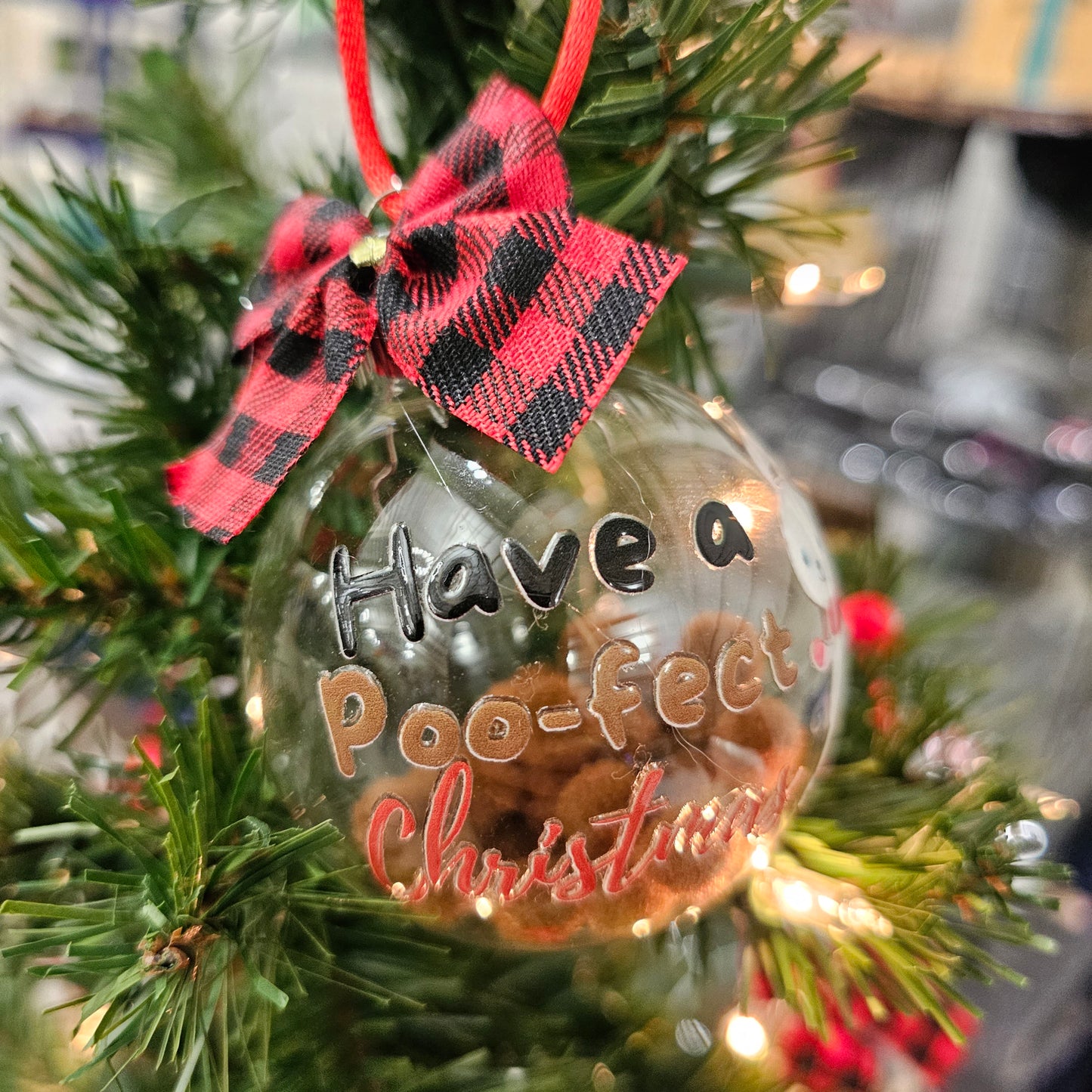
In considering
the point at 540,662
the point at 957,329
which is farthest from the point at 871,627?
the point at 957,329

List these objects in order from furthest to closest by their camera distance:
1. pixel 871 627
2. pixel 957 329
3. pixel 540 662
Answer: pixel 957 329 < pixel 871 627 < pixel 540 662

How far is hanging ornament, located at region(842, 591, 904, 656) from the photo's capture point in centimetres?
44

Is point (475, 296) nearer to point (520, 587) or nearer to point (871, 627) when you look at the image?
point (520, 587)

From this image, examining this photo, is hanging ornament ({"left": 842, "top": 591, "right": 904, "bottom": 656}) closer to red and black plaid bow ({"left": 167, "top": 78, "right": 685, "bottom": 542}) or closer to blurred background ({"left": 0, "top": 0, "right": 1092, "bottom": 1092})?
blurred background ({"left": 0, "top": 0, "right": 1092, "bottom": 1092})

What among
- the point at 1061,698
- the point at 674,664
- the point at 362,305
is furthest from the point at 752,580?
the point at 1061,698

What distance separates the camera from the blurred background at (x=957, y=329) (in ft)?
2.07

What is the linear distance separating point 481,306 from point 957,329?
71cm

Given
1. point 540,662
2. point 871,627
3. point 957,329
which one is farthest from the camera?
point 957,329

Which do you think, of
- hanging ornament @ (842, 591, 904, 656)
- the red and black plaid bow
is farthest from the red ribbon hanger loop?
hanging ornament @ (842, 591, 904, 656)

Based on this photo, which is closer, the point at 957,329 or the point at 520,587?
the point at 520,587

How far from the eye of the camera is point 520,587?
0.74ft

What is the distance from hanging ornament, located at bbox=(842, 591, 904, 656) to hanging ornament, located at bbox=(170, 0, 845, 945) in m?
0.19

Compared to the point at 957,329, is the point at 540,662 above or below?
below

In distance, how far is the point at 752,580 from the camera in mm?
247
